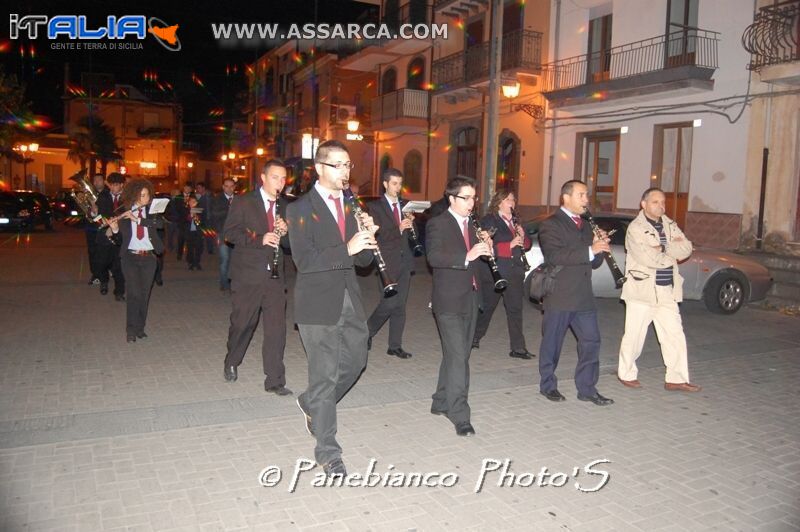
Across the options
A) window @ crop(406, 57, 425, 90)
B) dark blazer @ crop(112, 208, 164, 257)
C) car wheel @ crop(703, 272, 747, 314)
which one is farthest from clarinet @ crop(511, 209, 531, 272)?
window @ crop(406, 57, 425, 90)

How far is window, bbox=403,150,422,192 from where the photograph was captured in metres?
26.8

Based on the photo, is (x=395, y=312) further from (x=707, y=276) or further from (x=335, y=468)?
(x=707, y=276)

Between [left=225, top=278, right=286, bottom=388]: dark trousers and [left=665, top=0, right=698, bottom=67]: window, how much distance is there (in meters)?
12.9

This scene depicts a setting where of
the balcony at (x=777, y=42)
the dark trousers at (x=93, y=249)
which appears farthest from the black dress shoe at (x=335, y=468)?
the balcony at (x=777, y=42)

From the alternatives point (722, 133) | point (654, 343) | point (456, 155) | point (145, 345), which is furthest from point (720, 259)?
point (456, 155)

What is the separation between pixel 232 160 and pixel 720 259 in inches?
2000

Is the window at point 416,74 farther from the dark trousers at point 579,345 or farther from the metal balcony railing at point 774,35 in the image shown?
the dark trousers at point 579,345

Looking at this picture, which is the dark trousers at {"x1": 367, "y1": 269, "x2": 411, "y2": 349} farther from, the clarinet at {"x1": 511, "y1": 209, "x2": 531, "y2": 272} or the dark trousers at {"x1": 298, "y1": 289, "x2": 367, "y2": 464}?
the dark trousers at {"x1": 298, "y1": 289, "x2": 367, "y2": 464}

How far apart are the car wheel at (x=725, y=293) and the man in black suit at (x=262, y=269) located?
A: 310 inches

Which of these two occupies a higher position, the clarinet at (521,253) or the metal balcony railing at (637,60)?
the metal balcony railing at (637,60)

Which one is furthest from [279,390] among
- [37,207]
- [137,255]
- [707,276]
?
[37,207]

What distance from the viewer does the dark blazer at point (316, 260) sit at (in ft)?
13.5

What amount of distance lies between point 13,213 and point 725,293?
24705 millimetres

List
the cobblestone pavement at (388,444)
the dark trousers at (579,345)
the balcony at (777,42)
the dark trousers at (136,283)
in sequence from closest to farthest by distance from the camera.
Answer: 1. the cobblestone pavement at (388,444)
2. the dark trousers at (579,345)
3. the dark trousers at (136,283)
4. the balcony at (777,42)
